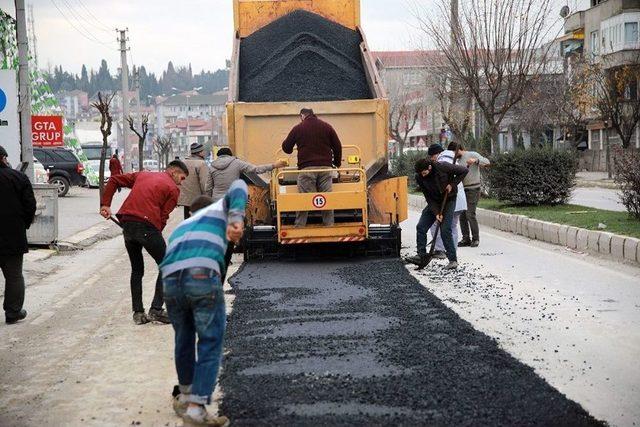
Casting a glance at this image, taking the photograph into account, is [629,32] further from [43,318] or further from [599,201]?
[43,318]

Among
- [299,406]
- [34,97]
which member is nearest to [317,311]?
[299,406]

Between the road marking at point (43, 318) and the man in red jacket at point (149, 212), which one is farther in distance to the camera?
the road marking at point (43, 318)

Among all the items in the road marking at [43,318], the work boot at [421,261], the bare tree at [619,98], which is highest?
the bare tree at [619,98]

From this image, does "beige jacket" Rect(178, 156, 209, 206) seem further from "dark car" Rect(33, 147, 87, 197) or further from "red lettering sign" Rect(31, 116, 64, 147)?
"dark car" Rect(33, 147, 87, 197)

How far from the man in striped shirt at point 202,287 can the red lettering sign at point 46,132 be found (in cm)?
1950

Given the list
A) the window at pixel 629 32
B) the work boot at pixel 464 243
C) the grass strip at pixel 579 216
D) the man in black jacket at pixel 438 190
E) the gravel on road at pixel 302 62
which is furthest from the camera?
the window at pixel 629 32

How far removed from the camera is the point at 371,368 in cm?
658

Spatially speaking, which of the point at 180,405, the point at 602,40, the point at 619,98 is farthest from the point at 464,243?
the point at 602,40

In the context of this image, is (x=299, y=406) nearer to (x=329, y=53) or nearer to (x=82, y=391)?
(x=82, y=391)

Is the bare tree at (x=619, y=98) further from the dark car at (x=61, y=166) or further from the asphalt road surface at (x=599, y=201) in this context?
the dark car at (x=61, y=166)

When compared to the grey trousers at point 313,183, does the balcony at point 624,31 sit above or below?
above

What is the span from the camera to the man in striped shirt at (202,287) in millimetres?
5355

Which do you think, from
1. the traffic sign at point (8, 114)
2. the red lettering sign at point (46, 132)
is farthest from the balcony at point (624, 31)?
the traffic sign at point (8, 114)

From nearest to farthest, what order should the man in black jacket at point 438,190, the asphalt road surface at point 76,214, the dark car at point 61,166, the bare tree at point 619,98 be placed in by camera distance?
the man in black jacket at point 438,190
the asphalt road surface at point 76,214
the dark car at point 61,166
the bare tree at point 619,98
